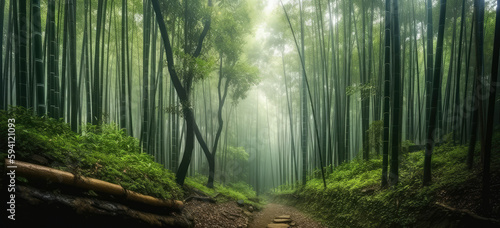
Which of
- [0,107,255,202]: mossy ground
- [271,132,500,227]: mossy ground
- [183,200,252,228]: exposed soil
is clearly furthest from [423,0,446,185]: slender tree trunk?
[0,107,255,202]: mossy ground

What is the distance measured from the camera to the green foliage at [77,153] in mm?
1816

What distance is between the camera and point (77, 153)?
2.13 metres

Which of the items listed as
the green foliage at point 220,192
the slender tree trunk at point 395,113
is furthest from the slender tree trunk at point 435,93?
the green foliage at point 220,192

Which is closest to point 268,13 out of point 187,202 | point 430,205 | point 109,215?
point 187,202

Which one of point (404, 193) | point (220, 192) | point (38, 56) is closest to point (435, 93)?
point (404, 193)

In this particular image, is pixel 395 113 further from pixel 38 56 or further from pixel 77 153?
pixel 38 56

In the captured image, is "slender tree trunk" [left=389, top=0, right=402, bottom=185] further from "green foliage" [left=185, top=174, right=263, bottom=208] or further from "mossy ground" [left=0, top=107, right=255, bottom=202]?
"green foliage" [left=185, top=174, right=263, bottom=208]

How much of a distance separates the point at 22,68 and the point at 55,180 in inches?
73.1

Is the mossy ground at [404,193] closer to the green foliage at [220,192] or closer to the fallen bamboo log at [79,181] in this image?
the green foliage at [220,192]

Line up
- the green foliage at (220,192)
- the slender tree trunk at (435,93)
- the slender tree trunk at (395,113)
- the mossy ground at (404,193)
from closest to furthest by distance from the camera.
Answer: the mossy ground at (404,193) → the slender tree trunk at (435,93) → the slender tree trunk at (395,113) → the green foliage at (220,192)

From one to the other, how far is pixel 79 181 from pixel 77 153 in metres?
0.52

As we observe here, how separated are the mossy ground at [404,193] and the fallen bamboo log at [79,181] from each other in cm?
291

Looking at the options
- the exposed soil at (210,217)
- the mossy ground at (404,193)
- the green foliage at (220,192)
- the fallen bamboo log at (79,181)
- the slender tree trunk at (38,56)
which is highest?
the slender tree trunk at (38,56)

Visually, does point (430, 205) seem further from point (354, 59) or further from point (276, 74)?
point (276, 74)
